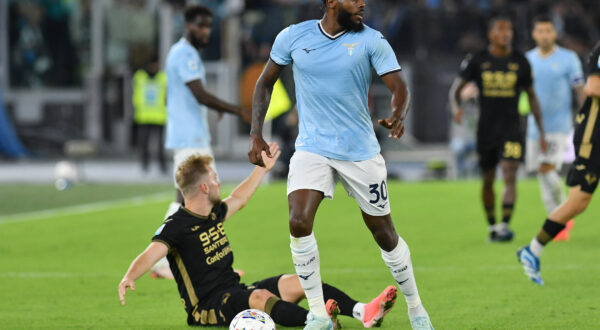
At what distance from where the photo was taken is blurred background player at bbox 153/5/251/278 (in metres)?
9.59

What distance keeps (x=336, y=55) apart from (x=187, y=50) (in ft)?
11.3

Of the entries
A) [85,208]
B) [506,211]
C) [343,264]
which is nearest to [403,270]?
[343,264]

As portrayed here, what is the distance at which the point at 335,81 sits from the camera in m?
6.47

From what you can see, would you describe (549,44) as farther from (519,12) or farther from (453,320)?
(519,12)

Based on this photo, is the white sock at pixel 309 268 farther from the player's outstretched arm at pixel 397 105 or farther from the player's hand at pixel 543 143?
the player's hand at pixel 543 143

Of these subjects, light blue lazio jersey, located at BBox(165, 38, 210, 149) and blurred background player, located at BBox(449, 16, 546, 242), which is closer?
light blue lazio jersey, located at BBox(165, 38, 210, 149)

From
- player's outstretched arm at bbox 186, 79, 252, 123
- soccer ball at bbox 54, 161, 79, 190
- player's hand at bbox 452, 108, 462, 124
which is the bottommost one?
soccer ball at bbox 54, 161, 79, 190

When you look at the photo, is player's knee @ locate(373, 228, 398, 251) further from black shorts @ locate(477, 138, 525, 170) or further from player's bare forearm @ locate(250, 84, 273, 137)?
black shorts @ locate(477, 138, 525, 170)

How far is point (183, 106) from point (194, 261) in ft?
10.1

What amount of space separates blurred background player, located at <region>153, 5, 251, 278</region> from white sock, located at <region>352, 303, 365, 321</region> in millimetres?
3034

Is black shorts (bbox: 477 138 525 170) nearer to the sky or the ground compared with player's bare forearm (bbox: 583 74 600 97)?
nearer to the ground

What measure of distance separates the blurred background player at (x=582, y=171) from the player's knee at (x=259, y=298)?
253 cm

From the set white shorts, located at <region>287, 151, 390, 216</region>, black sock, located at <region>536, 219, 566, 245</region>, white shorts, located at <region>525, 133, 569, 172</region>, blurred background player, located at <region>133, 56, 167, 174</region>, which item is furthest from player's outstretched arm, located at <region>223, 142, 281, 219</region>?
blurred background player, located at <region>133, 56, 167, 174</region>

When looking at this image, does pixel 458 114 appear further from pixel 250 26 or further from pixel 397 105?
pixel 250 26
